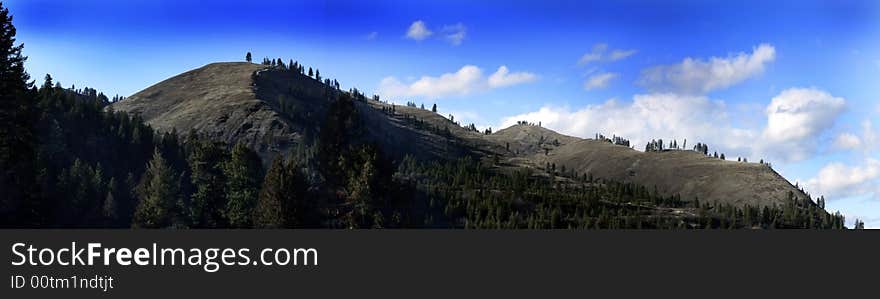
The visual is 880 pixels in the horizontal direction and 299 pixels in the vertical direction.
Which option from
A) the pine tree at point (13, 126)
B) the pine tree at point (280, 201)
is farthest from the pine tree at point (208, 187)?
the pine tree at point (13, 126)

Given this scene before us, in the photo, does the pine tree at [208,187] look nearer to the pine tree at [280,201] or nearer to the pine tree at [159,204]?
the pine tree at [159,204]

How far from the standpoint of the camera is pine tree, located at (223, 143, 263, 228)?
92625 mm

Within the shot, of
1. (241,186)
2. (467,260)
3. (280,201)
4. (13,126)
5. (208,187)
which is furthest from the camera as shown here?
(208,187)

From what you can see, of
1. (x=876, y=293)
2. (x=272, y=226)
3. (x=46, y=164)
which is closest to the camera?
(x=876, y=293)

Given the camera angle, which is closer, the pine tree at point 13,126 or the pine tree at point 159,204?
the pine tree at point 13,126

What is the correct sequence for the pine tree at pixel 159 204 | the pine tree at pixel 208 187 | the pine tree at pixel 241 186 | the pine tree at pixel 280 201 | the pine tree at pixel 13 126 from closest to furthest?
the pine tree at pixel 13 126
the pine tree at pixel 280 201
the pine tree at pixel 241 186
the pine tree at pixel 159 204
the pine tree at pixel 208 187

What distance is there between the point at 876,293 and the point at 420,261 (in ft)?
68.3

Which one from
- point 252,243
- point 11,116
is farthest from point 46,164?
point 252,243

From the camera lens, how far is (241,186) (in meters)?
94.3

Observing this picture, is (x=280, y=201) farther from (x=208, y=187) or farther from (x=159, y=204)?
(x=159, y=204)

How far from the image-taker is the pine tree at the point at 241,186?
9262 cm

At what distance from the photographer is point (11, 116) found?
72.8 meters

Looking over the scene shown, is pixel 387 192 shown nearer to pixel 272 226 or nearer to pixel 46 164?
pixel 272 226

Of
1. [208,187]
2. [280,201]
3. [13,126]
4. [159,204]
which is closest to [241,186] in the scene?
[208,187]
